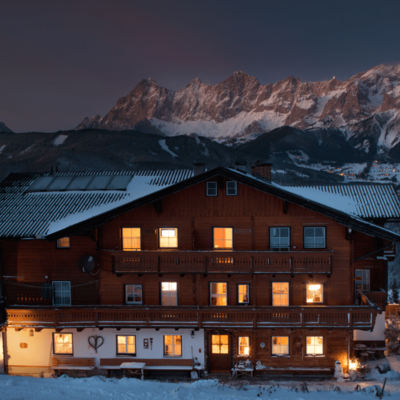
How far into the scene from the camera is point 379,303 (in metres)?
23.8

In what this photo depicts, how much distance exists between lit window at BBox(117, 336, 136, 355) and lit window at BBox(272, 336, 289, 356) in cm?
899

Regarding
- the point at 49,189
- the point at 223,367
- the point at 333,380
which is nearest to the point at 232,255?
the point at 223,367

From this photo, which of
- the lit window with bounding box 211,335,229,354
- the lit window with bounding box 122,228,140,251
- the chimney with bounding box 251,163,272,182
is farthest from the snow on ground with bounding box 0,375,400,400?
the chimney with bounding box 251,163,272,182

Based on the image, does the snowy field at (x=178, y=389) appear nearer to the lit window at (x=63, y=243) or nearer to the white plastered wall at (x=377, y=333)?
the white plastered wall at (x=377, y=333)

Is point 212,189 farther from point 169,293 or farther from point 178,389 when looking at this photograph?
point 178,389

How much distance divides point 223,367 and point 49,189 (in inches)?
698

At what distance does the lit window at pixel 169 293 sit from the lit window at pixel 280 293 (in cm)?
630

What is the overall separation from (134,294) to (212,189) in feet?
28.1

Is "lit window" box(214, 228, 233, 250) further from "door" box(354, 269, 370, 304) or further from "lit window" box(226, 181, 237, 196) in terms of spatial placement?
"door" box(354, 269, 370, 304)

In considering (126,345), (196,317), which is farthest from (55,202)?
(196,317)

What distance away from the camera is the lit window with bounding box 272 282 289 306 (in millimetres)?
23703

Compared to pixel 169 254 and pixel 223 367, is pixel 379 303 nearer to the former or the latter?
pixel 223 367

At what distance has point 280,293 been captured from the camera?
934 inches

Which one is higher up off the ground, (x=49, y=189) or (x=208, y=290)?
(x=49, y=189)
